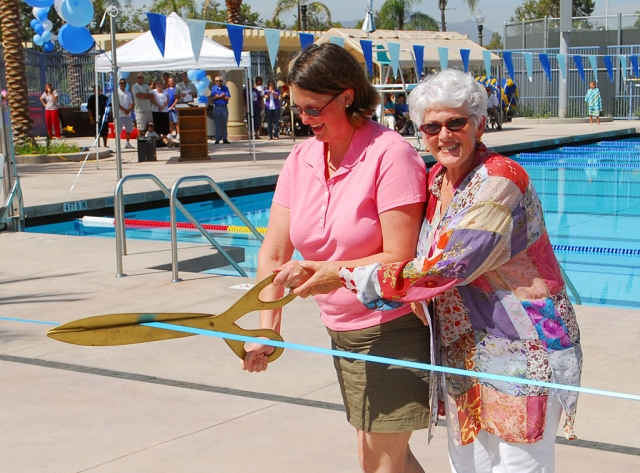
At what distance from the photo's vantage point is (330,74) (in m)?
2.61

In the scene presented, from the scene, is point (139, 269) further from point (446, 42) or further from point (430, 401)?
point (446, 42)

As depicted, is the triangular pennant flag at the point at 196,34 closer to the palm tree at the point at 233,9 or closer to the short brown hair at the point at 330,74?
the short brown hair at the point at 330,74

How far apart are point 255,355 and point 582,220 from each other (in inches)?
427

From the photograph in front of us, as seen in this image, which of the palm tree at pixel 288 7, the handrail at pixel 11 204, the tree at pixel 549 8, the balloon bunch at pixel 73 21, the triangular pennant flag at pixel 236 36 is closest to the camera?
the handrail at pixel 11 204

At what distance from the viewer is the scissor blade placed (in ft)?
7.96

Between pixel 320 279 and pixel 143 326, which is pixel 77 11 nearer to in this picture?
pixel 143 326

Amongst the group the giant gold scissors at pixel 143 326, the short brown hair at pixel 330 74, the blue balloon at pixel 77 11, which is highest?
the blue balloon at pixel 77 11

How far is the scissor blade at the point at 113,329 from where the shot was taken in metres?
2.43

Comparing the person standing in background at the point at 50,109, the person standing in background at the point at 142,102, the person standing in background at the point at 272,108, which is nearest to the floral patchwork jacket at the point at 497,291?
the person standing in background at the point at 142,102

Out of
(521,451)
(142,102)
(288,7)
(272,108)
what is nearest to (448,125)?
(521,451)

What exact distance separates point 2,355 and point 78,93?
2889cm

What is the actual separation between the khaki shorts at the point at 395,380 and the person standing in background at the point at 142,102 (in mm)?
19688

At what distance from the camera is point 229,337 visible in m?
2.60

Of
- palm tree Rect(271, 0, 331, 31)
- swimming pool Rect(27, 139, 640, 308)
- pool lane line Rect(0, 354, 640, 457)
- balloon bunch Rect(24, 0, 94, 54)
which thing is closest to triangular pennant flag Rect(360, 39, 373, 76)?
swimming pool Rect(27, 139, 640, 308)
